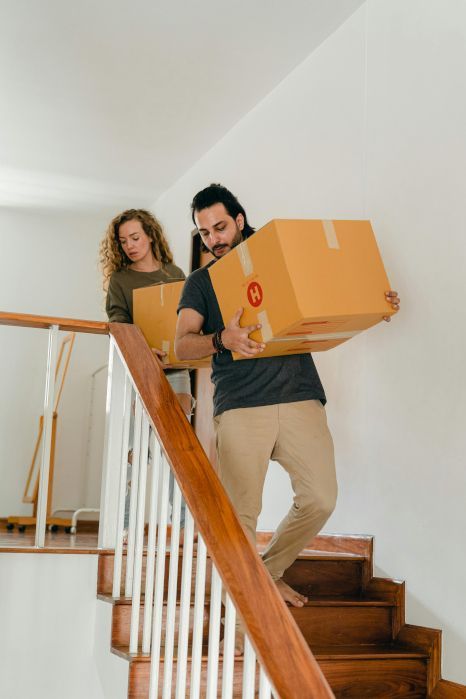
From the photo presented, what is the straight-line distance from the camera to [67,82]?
14.2 ft

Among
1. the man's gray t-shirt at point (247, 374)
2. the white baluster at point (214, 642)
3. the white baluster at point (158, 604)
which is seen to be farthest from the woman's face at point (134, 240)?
the white baluster at point (214, 642)

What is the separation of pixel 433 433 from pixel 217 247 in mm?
1010

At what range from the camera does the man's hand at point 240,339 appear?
214cm

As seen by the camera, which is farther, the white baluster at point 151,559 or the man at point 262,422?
the man at point 262,422

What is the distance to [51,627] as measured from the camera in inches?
95.6

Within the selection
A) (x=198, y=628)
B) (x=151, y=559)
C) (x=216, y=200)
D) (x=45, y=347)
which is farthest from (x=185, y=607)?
(x=45, y=347)

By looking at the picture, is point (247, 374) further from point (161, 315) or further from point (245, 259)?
point (161, 315)

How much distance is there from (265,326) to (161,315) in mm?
842

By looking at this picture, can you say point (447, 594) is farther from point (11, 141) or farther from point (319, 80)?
point (11, 141)

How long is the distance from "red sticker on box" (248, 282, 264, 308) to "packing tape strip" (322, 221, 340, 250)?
0.24 meters

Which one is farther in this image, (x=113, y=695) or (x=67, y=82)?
(x=67, y=82)

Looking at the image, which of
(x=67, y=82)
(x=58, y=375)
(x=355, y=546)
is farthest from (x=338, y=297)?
(x=58, y=375)

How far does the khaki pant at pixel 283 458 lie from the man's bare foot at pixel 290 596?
0.92 ft

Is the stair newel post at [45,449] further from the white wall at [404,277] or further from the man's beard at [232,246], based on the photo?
the white wall at [404,277]
